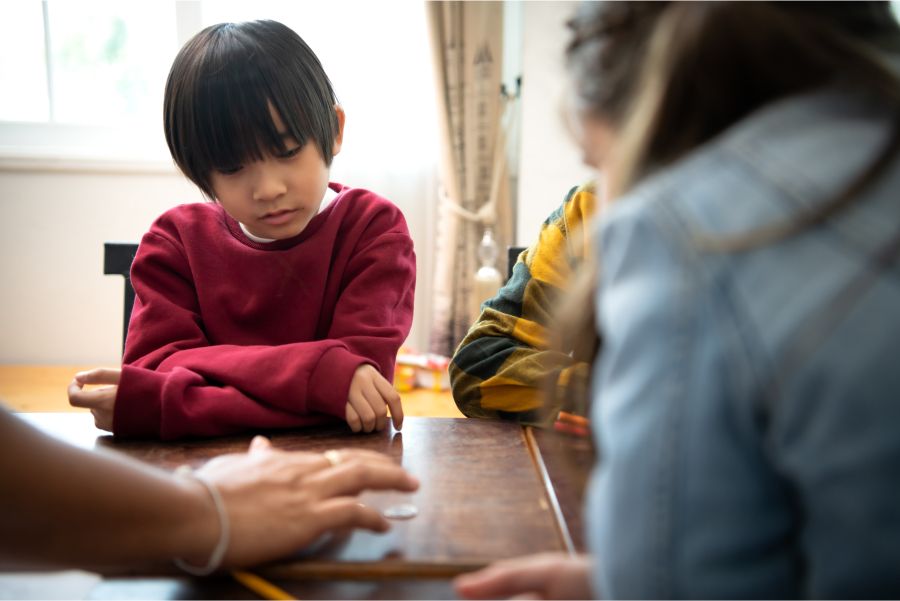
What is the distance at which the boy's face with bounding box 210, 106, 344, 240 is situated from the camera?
1.08 m

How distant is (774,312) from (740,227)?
45 mm

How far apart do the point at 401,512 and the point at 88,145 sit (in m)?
3.37

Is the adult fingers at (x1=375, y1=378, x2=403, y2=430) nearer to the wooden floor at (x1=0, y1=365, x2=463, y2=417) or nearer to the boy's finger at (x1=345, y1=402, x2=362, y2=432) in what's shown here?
the boy's finger at (x1=345, y1=402, x2=362, y2=432)

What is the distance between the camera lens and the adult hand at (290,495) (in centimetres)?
59

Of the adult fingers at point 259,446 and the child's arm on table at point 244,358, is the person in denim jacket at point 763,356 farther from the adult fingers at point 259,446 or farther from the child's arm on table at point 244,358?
the child's arm on table at point 244,358

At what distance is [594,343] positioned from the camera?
0.80 meters

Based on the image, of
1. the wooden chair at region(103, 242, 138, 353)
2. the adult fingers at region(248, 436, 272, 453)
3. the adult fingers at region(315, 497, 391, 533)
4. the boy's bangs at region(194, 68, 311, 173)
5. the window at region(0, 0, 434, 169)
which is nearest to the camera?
the adult fingers at region(315, 497, 391, 533)

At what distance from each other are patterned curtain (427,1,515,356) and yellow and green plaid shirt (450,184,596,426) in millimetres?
2138

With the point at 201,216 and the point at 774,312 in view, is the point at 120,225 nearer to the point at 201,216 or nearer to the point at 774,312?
the point at 201,216

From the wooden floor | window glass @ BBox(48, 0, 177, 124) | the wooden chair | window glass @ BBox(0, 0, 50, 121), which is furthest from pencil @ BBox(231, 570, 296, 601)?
window glass @ BBox(0, 0, 50, 121)

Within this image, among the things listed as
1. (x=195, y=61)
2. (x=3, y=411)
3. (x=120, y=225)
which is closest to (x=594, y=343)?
(x=3, y=411)

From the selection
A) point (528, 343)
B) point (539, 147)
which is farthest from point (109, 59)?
point (528, 343)

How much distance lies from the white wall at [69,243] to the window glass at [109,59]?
32cm

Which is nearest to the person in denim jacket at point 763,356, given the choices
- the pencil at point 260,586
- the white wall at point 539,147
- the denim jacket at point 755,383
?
the denim jacket at point 755,383
